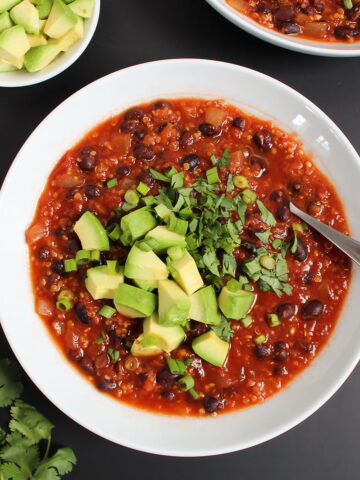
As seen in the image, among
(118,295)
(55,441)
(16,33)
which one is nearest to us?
(118,295)

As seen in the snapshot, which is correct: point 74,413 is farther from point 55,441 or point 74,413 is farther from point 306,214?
point 306,214

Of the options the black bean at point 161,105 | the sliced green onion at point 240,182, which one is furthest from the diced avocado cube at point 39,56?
the sliced green onion at point 240,182

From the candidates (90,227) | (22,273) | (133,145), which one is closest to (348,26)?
(133,145)

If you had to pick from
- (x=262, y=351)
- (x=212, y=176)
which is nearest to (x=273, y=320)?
(x=262, y=351)

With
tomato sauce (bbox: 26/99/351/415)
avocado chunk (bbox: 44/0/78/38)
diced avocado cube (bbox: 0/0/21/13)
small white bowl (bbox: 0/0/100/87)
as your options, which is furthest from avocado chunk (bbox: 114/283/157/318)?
diced avocado cube (bbox: 0/0/21/13)

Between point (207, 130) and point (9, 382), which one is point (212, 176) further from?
point (9, 382)

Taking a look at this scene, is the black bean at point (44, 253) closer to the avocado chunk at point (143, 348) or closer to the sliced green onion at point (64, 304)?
the sliced green onion at point (64, 304)
